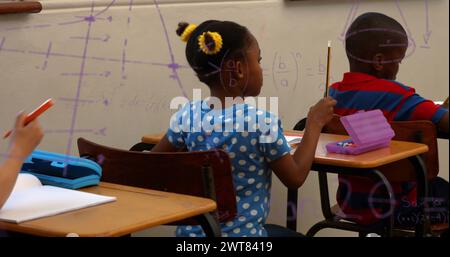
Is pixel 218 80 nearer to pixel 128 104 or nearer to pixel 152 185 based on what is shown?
pixel 152 185

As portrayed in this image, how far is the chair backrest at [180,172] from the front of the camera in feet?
5.18

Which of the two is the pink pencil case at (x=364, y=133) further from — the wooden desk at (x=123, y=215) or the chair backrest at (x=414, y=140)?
the wooden desk at (x=123, y=215)

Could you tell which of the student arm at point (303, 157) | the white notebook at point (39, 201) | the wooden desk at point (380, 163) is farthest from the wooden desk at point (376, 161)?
the white notebook at point (39, 201)

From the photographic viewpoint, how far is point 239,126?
1683 millimetres

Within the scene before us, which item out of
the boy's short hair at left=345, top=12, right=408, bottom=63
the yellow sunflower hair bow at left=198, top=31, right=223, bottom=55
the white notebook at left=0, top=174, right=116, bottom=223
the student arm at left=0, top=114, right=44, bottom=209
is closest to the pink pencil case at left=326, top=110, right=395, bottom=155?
the boy's short hair at left=345, top=12, right=408, bottom=63

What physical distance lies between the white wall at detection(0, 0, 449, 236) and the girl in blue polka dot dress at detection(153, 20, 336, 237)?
0.35 meters

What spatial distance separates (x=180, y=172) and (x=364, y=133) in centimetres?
56

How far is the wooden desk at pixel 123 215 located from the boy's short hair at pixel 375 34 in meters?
0.68

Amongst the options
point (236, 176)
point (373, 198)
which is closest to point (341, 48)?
point (373, 198)

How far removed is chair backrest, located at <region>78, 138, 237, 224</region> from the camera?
1.58 m

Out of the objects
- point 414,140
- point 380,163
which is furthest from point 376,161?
point 414,140

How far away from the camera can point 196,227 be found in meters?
1.73

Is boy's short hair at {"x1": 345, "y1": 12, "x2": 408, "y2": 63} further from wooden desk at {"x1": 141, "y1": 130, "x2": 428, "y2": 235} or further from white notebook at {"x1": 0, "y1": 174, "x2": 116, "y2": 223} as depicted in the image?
white notebook at {"x1": 0, "y1": 174, "x2": 116, "y2": 223}

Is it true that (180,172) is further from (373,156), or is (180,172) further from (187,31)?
(373,156)
